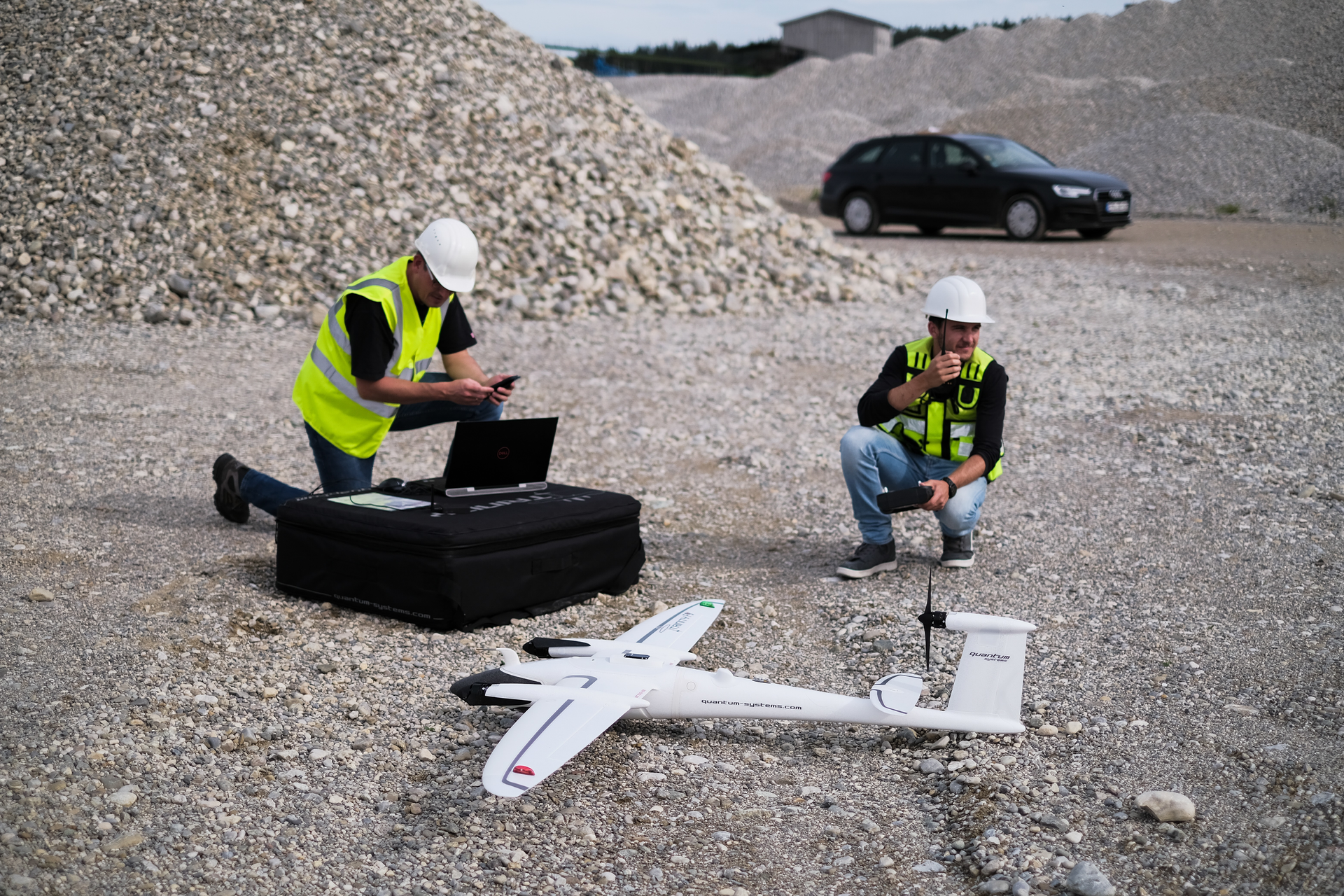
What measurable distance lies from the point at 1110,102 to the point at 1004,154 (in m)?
14.2

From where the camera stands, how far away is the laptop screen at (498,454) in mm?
4410

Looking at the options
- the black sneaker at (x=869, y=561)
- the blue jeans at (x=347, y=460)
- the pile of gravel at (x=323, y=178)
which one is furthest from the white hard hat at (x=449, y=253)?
the pile of gravel at (x=323, y=178)

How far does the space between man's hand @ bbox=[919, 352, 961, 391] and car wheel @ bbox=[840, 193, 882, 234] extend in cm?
1418

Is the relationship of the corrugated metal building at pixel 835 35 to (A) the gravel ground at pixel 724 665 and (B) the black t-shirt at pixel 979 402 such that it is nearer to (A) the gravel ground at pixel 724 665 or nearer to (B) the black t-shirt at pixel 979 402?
(A) the gravel ground at pixel 724 665

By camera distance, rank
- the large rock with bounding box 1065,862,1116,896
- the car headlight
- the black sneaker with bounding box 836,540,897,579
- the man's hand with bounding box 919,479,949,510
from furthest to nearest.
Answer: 1. the car headlight
2. the black sneaker with bounding box 836,540,897,579
3. the man's hand with bounding box 919,479,949,510
4. the large rock with bounding box 1065,862,1116,896

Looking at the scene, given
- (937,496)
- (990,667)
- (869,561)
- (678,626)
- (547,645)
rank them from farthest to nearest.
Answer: (869,561) → (937,496) → (678,626) → (547,645) → (990,667)

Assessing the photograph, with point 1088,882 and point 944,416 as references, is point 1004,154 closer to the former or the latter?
point 944,416

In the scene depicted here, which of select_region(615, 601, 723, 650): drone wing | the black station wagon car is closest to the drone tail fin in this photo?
select_region(615, 601, 723, 650): drone wing

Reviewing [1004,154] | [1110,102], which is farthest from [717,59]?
[1004,154]

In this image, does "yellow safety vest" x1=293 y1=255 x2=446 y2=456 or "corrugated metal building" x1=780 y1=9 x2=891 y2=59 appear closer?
"yellow safety vest" x1=293 y1=255 x2=446 y2=456

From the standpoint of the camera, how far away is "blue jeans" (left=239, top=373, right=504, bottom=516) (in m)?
5.03

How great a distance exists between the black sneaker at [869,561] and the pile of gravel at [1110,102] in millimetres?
16133

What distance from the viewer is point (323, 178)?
11.2 meters

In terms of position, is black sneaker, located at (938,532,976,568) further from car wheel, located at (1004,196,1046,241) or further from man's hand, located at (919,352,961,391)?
car wheel, located at (1004,196,1046,241)
